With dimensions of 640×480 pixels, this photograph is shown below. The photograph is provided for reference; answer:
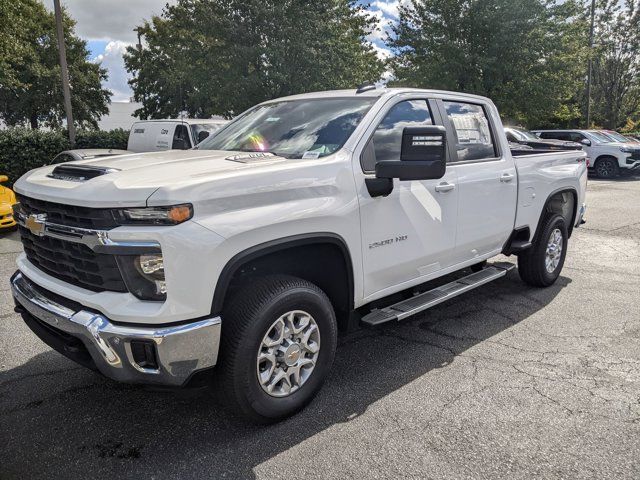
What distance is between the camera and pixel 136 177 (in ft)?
8.69

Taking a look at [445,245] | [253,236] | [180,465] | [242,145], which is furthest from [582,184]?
[180,465]

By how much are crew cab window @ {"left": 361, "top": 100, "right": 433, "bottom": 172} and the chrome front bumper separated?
1.48 m

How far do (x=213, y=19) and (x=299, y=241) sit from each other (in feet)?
53.5

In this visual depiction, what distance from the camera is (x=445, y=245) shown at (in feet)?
12.8

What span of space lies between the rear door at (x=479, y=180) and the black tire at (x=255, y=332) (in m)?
1.67

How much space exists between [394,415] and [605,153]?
1823cm

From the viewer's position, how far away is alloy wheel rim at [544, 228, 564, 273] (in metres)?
5.42

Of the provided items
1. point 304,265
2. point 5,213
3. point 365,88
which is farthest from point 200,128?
point 304,265

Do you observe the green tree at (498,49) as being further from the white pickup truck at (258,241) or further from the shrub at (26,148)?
the white pickup truck at (258,241)

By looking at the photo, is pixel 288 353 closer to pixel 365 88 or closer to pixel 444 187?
pixel 444 187

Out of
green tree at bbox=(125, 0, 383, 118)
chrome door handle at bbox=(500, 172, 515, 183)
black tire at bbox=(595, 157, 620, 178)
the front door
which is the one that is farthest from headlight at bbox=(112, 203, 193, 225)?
black tire at bbox=(595, 157, 620, 178)

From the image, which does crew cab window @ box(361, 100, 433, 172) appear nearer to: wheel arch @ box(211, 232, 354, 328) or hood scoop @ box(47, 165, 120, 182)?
wheel arch @ box(211, 232, 354, 328)

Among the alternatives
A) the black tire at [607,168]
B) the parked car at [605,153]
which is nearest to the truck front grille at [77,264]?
the parked car at [605,153]

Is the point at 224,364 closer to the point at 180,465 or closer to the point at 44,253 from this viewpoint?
the point at 180,465
